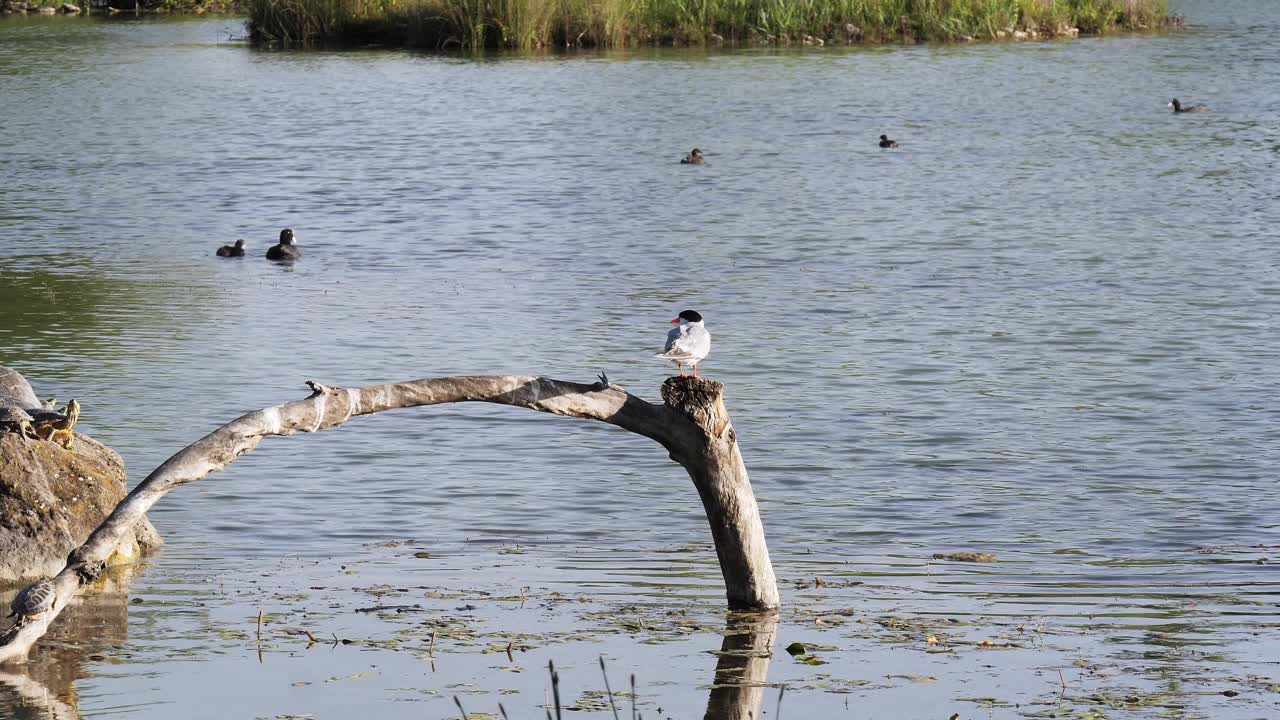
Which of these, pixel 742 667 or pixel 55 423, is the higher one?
pixel 55 423

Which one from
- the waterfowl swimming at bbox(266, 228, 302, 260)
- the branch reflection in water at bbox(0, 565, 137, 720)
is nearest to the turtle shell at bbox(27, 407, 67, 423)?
the branch reflection in water at bbox(0, 565, 137, 720)

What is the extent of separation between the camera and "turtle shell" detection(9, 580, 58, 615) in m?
7.31

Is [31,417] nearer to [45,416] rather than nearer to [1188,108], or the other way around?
[45,416]

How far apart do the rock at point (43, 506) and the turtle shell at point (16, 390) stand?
1.41ft

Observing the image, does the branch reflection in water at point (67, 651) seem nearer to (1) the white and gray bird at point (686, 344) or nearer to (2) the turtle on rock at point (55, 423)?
(2) the turtle on rock at point (55, 423)

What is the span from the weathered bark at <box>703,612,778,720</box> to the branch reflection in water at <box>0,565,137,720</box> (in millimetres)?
2633

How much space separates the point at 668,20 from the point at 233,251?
27.4m

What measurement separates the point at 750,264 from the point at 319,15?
31.4 m

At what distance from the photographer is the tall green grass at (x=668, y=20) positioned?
46.2 metres

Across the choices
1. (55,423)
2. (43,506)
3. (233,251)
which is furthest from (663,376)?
(233,251)

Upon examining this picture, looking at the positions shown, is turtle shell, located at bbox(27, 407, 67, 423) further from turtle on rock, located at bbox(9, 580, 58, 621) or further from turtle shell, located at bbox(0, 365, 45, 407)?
turtle on rock, located at bbox(9, 580, 58, 621)

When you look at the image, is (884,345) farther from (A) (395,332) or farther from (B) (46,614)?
(B) (46,614)

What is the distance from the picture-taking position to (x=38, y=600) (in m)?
7.32

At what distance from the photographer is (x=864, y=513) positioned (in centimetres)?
1117
